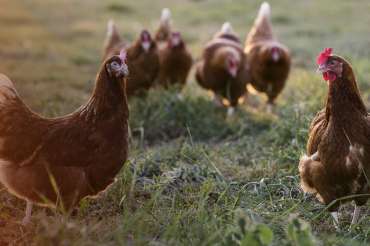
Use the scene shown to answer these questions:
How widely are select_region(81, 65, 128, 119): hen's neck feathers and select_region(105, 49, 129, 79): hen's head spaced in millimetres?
37

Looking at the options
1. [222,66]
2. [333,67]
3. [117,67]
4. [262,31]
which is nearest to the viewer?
[333,67]

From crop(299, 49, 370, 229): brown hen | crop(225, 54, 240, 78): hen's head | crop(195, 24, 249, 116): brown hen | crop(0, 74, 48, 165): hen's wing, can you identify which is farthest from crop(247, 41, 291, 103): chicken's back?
crop(0, 74, 48, 165): hen's wing

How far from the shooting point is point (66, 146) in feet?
13.1

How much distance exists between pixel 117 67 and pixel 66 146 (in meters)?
0.60

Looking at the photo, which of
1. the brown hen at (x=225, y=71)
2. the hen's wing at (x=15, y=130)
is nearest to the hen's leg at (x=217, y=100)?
the brown hen at (x=225, y=71)

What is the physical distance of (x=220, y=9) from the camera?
1556 cm

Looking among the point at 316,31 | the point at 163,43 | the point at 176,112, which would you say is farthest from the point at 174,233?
the point at 316,31

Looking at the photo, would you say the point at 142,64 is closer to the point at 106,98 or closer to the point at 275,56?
the point at 275,56

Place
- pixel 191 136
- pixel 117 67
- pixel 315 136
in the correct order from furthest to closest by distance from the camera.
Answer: pixel 191 136 < pixel 315 136 < pixel 117 67

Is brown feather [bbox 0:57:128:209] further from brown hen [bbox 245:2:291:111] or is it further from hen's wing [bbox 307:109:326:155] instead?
brown hen [bbox 245:2:291:111]

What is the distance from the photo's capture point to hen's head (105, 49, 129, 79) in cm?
408

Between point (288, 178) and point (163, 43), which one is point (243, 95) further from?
point (288, 178)

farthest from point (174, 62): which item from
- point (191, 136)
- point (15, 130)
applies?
point (15, 130)

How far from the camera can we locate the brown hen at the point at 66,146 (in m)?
3.93
